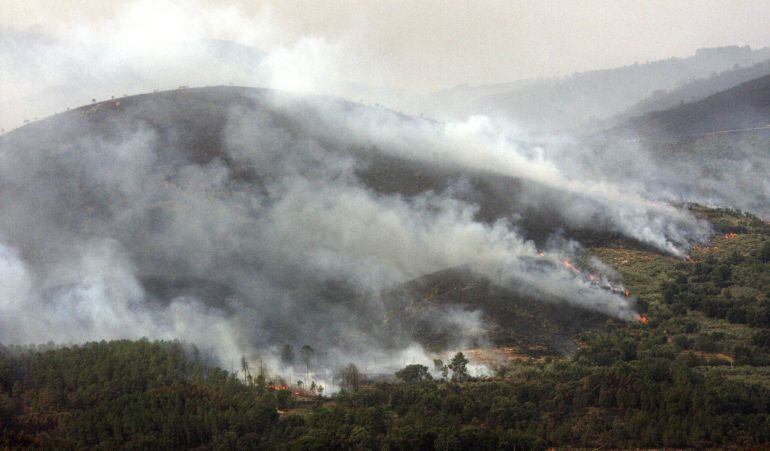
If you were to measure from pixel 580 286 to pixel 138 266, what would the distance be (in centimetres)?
5609

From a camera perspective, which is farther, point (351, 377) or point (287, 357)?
point (287, 357)

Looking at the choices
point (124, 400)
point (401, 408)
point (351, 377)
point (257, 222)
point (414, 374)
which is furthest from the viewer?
point (257, 222)

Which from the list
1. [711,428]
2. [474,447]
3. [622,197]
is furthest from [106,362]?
[622,197]

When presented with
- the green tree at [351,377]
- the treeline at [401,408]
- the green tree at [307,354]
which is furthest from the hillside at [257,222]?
the treeline at [401,408]

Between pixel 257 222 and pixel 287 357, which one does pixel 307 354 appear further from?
pixel 257 222

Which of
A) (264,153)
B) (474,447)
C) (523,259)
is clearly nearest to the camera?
(474,447)

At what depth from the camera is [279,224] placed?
115 meters

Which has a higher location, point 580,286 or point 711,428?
point 580,286

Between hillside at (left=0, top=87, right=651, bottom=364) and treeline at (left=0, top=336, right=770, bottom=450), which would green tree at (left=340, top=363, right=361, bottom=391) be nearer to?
treeline at (left=0, top=336, right=770, bottom=450)

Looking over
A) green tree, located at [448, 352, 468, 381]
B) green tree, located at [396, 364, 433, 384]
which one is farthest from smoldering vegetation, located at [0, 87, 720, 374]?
green tree, located at [448, 352, 468, 381]

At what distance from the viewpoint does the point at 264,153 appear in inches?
5202

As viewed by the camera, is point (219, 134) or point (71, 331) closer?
point (71, 331)

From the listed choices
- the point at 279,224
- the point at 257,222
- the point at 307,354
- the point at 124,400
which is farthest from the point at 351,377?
the point at 257,222

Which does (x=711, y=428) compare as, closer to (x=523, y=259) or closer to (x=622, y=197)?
(x=523, y=259)
